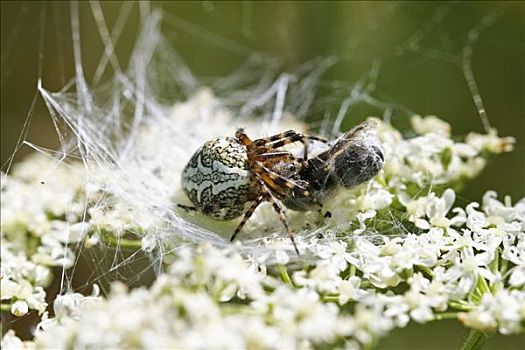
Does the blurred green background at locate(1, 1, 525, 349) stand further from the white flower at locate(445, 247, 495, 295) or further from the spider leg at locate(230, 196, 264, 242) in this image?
the white flower at locate(445, 247, 495, 295)

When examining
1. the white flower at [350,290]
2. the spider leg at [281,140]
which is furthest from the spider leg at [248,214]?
the white flower at [350,290]

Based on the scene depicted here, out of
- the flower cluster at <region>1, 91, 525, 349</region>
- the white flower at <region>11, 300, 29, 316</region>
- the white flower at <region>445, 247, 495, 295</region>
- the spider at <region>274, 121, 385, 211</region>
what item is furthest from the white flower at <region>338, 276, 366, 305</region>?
the white flower at <region>11, 300, 29, 316</region>

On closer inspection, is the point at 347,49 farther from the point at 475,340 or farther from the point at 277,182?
the point at 475,340

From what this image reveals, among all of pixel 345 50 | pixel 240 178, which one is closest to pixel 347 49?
pixel 345 50

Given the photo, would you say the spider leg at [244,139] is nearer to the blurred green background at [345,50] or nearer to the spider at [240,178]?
the spider at [240,178]

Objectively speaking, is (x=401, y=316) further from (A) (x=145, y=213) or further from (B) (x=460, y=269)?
(A) (x=145, y=213)

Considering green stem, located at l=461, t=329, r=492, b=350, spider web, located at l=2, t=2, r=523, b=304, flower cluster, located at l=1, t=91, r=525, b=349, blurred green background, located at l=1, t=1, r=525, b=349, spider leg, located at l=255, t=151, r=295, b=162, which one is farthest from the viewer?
blurred green background, located at l=1, t=1, r=525, b=349
